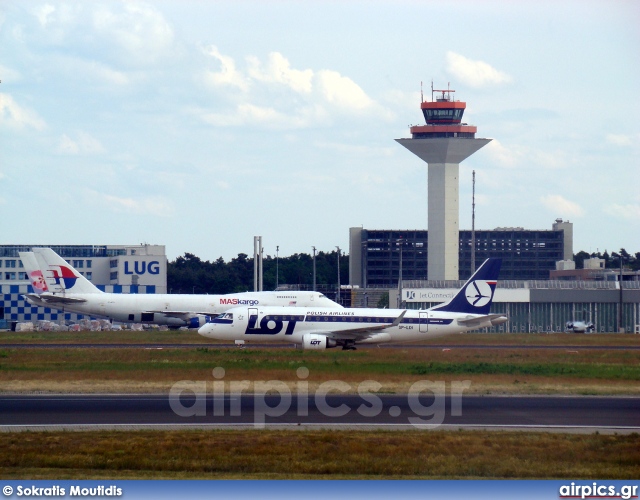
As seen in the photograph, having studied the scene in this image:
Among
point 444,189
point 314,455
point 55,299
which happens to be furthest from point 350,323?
point 444,189

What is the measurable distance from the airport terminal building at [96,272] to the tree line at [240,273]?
24.5 meters

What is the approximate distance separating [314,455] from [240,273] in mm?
A: 133690

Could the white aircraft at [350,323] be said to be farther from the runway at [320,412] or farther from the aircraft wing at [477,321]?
the runway at [320,412]

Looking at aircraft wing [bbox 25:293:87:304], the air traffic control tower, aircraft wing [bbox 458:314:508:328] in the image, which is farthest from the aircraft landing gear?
the air traffic control tower

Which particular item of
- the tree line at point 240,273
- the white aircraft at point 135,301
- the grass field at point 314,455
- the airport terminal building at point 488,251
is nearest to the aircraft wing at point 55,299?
the white aircraft at point 135,301

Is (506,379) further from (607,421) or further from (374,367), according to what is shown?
(607,421)

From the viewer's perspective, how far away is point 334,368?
1435 inches

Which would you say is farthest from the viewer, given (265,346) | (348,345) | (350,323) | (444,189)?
(444,189)

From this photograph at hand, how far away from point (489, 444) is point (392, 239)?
485 feet

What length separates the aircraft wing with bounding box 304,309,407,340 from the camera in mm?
47656

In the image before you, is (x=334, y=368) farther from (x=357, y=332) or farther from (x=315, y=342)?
(x=357, y=332)

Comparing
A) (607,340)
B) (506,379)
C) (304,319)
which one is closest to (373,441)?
(506,379)

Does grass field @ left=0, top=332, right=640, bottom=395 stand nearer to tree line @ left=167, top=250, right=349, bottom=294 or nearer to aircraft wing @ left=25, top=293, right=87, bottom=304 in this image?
aircraft wing @ left=25, top=293, right=87, bottom=304

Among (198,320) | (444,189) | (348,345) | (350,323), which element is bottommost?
(348,345)
